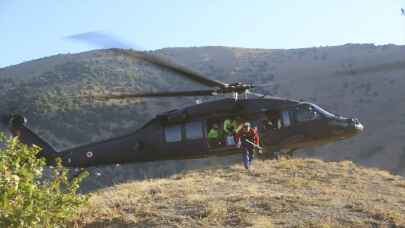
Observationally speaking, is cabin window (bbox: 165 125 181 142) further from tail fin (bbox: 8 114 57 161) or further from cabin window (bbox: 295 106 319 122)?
tail fin (bbox: 8 114 57 161)

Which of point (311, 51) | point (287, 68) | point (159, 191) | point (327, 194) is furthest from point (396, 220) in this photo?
point (311, 51)

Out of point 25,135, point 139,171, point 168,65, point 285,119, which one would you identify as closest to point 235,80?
point 139,171

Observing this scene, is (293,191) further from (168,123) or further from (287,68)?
(287,68)

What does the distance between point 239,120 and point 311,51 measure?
296 ft

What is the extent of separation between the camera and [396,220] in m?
13.2

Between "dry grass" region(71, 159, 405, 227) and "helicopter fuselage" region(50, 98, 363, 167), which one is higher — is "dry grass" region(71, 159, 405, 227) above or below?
below

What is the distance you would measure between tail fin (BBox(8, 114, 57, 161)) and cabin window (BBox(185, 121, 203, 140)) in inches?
200

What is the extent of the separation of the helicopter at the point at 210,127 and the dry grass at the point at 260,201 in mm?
985

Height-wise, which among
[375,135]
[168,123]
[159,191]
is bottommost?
[375,135]

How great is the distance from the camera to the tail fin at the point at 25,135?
2128 centimetres

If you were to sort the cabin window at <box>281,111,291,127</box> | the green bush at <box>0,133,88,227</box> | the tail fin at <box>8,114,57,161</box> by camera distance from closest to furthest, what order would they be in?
the green bush at <box>0,133,88,227</box> → the cabin window at <box>281,111,291,127</box> → the tail fin at <box>8,114,57,161</box>

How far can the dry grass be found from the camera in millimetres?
13492

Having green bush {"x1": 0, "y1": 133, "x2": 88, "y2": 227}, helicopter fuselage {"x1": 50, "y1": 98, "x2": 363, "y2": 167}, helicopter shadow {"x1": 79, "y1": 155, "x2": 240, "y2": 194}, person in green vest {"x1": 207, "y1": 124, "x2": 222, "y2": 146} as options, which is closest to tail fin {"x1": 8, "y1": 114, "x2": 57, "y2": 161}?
helicopter fuselage {"x1": 50, "y1": 98, "x2": 363, "y2": 167}

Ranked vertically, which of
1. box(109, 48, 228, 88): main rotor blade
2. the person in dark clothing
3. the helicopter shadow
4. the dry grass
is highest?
box(109, 48, 228, 88): main rotor blade
